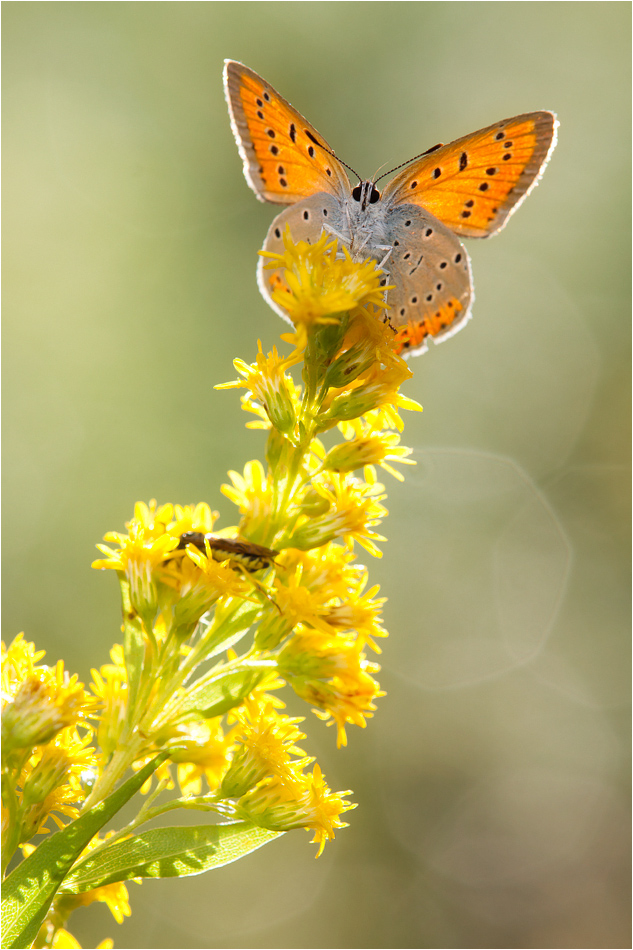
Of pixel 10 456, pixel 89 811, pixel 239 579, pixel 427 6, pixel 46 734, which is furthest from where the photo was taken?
pixel 427 6

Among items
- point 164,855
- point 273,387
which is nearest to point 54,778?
point 164,855

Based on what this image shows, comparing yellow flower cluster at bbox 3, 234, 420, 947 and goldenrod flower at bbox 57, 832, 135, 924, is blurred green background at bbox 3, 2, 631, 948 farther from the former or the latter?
yellow flower cluster at bbox 3, 234, 420, 947

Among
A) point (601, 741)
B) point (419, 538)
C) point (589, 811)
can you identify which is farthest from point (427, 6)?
point (589, 811)

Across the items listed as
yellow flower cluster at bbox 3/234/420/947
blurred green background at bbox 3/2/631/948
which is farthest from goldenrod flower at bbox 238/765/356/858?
blurred green background at bbox 3/2/631/948

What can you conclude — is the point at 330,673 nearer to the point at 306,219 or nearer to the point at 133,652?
the point at 133,652

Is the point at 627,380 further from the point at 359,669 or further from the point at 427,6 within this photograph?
the point at 359,669

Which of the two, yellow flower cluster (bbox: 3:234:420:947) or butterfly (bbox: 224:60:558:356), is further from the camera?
butterfly (bbox: 224:60:558:356)

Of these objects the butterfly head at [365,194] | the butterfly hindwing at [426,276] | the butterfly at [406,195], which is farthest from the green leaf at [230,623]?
the butterfly head at [365,194]

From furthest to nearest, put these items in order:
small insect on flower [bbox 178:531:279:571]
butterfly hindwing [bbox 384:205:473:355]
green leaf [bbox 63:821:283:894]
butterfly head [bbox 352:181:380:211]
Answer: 1. butterfly hindwing [bbox 384:205:473:355]
2. butterfly head [bbox 352:181:380:211]
3. small insect on flower [bbox 178:531:279:571]
4. green leaf [bbox 63:821:283:894]
